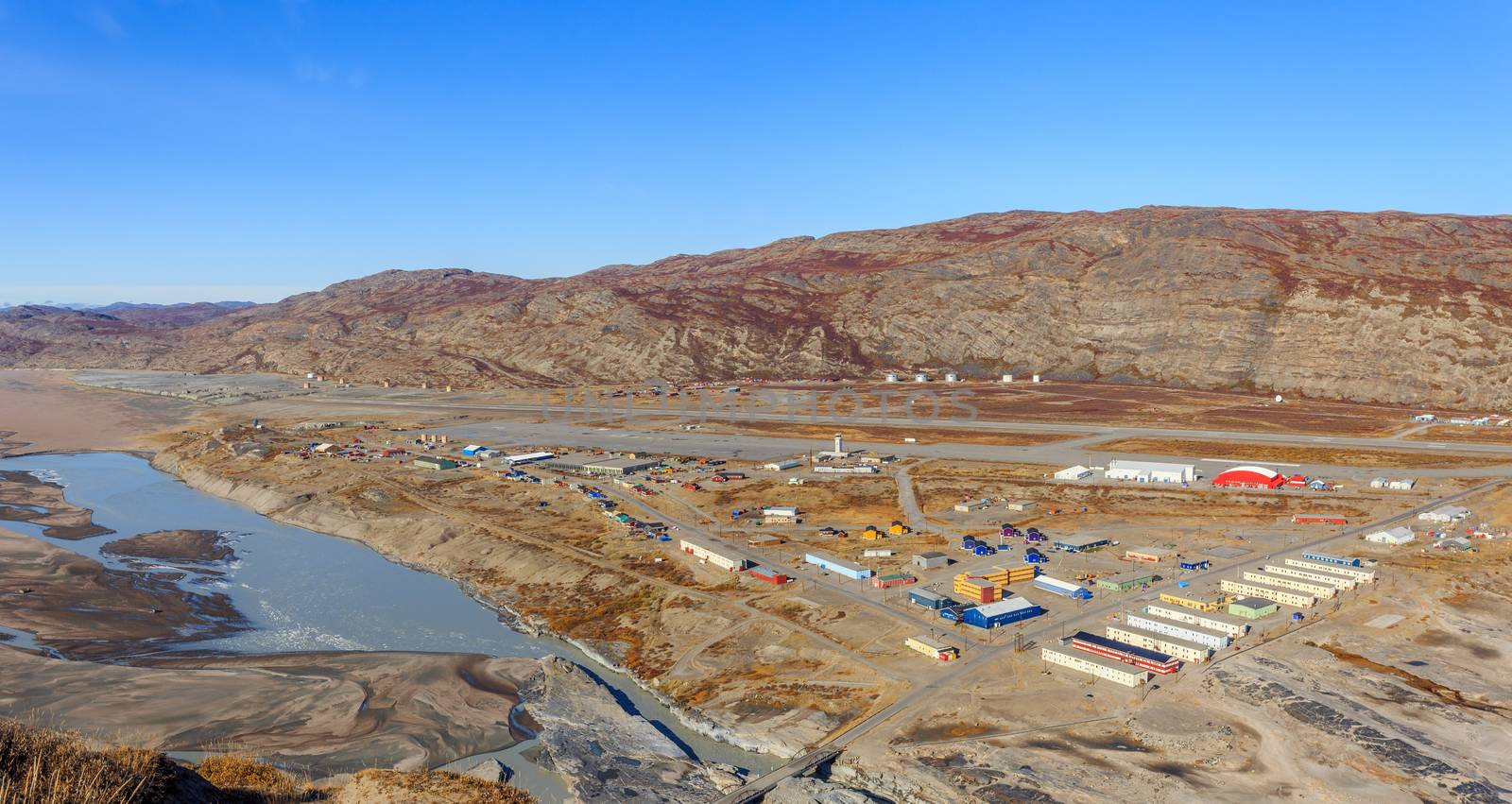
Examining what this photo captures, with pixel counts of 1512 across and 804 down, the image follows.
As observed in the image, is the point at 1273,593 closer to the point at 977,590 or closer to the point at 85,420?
the point at 977,590

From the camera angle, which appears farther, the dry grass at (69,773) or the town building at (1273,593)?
the town building at (1273,593)

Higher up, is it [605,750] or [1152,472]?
[1152,472]

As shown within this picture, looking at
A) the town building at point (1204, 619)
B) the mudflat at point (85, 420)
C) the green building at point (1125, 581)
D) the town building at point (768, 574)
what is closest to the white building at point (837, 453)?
the town building at point (768, 574)

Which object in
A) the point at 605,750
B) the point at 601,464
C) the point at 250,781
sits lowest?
the point at 605,750

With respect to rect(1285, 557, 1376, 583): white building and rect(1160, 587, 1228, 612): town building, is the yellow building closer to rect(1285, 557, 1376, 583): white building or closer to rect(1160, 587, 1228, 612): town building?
rect(1160, 587, 1228, 612): town building

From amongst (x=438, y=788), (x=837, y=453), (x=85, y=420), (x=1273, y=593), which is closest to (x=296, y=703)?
(x=438, y=788)

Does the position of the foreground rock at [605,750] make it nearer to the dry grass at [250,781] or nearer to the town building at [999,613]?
the dry grass at [250,781]

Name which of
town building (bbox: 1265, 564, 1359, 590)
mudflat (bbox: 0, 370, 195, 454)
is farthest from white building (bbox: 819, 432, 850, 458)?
mudflat (bbox: 0, 370, 195, 454)
